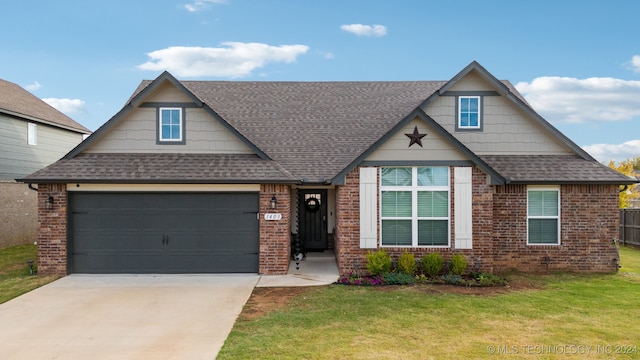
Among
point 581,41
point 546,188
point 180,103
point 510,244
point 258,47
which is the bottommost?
point 510,244

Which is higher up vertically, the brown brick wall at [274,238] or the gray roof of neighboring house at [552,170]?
the gray roof of neighboring house at [552,170]

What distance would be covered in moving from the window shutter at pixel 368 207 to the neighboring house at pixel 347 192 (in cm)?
3

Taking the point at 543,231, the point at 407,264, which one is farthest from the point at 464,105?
the point at 407,264

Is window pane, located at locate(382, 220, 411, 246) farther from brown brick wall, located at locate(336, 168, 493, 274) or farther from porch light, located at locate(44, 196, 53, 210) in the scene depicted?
porch light, located at locate(44, 196, 53, 210)

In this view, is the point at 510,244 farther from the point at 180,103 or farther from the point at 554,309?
the point at 180,103

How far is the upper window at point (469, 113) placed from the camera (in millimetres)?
12445

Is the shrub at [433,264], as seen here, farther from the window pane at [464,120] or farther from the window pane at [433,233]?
the window pane at [464,120]

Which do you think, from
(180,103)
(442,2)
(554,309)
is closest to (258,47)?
(442,2)

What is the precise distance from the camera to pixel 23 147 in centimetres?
1978

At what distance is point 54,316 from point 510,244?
11.3 m

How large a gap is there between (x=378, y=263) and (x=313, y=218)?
15.6ft

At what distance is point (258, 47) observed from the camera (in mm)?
30797

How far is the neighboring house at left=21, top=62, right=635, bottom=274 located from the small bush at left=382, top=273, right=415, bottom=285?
0.87 metres

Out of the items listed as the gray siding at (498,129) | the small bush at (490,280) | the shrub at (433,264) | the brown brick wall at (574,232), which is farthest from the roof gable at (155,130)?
the brown brick wall at (574,232)
